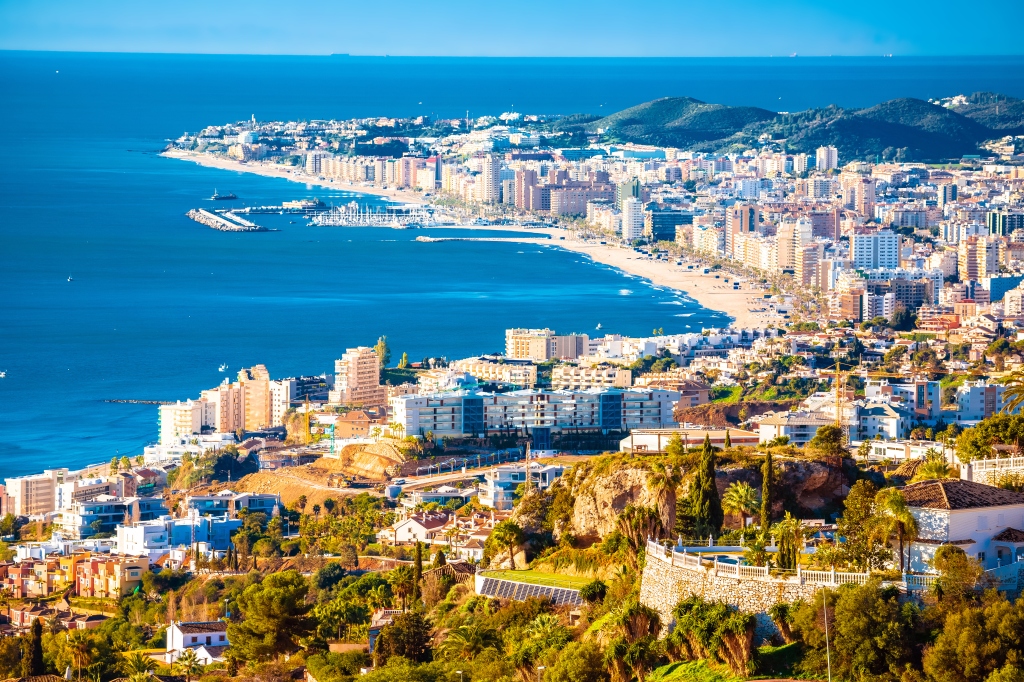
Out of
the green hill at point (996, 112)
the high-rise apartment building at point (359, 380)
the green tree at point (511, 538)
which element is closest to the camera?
the green tree at point (511, 538)

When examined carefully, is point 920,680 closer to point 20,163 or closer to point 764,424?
point 764,424

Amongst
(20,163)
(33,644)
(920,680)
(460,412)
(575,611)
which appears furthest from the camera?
(20,163)

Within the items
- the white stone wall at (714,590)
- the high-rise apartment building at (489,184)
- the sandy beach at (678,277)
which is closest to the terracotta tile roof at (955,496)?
the white stone wall at (714,590)

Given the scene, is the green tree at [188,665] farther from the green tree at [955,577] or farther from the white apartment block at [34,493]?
the white apartment block at [34,493]

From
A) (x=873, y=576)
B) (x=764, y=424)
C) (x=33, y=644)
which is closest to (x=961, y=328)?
(x=764, y=424)

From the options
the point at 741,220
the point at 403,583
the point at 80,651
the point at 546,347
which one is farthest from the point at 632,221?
the point at 80,651

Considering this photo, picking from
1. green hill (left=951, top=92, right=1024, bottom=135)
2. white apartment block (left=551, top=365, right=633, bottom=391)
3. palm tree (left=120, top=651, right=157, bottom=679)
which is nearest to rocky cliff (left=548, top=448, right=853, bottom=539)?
palm tree (left=120, top=651, right=157, bottom=679)

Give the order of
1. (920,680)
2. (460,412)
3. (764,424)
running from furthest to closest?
(460,412)
(764,424)
(920,680)
